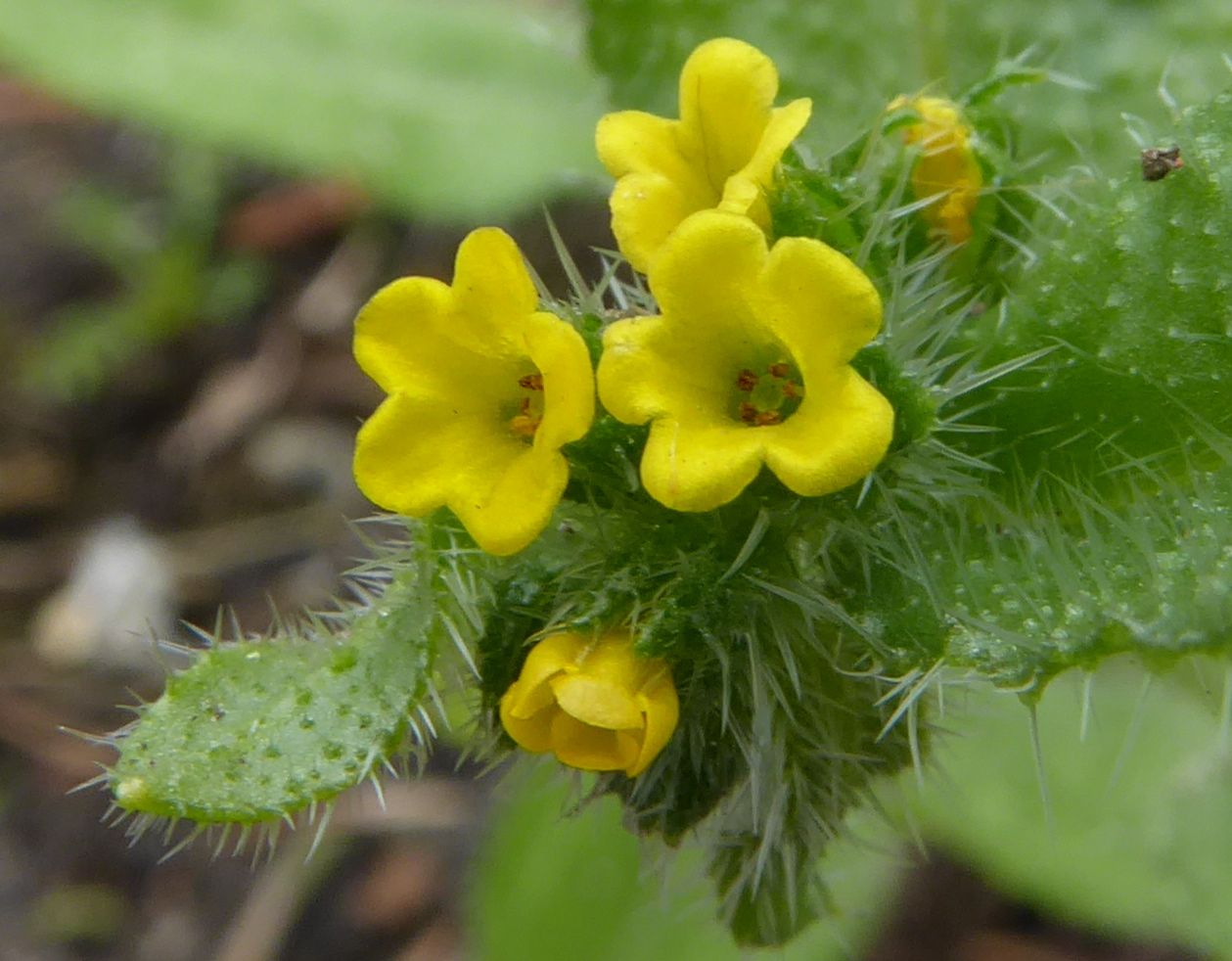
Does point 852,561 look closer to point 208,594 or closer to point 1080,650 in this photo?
point 1080,650

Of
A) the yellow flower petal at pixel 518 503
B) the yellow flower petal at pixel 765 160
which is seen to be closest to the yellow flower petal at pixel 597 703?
the yellow flower petal at pixel 518 503

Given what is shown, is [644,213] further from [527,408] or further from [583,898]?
[583,898]

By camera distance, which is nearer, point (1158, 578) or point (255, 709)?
point (1158, 578)

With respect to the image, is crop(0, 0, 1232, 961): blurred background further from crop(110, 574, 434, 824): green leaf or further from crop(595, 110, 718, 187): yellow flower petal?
crop(595, 110, 718, 187): yellow flower petal

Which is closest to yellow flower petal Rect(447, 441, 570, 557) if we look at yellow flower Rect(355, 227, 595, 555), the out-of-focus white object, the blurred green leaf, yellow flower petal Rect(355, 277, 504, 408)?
yellow flower Rect(355, 227, 595, 555)

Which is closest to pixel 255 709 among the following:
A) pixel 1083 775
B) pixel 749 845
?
pixel 749 845

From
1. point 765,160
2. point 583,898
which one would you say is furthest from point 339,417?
point 765,160
